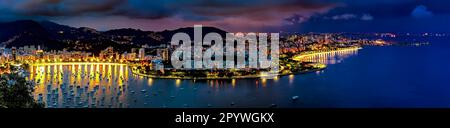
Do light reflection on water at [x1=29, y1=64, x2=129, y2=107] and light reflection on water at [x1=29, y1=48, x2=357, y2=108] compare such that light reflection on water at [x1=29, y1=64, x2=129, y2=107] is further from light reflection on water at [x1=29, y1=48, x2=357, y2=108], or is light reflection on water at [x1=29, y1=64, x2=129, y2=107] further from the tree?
the tree

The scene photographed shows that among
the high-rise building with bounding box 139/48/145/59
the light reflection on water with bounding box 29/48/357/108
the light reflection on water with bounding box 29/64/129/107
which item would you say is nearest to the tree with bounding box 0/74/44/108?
the light reflection on water with bounding box 29/48/357/108

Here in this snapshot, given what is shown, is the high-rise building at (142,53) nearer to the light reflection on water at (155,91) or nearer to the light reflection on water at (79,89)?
the light reflection on water at (79,89)

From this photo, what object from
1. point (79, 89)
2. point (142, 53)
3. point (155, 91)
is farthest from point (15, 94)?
point (142, 53)

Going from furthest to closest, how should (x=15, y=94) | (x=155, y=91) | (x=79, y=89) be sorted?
(x=79, y=89), (x=155, y=91), (x=15, y=94)

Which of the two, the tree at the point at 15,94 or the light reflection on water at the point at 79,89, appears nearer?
the tree at the point at 15,94

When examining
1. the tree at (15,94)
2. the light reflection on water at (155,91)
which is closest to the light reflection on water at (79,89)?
the light reflection on water at (155,91)

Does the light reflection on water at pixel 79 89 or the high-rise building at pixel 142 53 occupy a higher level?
the high-rise building at pixel 142 53

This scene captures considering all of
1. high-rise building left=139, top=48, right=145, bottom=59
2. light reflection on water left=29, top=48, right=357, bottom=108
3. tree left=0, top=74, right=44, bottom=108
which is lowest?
light reflection on water left=29, top=48, right=357, bottom=108

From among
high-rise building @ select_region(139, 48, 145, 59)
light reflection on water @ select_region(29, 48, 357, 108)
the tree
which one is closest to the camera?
the tree

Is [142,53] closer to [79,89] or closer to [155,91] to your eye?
[79,89]
